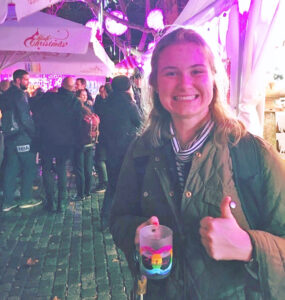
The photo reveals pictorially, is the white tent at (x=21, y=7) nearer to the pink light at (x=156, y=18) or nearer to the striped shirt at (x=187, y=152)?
the striped shirt at (x=187, y=152)

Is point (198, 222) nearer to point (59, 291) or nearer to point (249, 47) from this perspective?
point (249, 47)

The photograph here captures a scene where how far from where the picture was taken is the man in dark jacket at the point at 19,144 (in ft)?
17.5

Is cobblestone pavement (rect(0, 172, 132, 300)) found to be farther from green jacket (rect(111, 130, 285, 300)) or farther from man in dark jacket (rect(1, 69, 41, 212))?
green jacket (rect(111, 130, 285, 300))

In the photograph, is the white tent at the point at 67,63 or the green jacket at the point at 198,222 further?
the white tent at the point at 67,63

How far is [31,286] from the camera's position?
11.5ft

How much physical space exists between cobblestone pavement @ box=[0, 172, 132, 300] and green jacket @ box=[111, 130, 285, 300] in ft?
7.01

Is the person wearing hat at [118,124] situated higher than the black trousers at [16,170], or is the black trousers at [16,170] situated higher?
the person wearing hat at [118,124]

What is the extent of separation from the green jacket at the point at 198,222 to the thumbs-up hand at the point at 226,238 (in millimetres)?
46

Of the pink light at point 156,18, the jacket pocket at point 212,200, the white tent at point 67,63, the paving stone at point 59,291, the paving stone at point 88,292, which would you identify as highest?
the pink light at point 156,18

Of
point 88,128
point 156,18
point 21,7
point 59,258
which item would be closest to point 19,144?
point 88,128

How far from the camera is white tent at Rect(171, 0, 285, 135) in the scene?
2932mm

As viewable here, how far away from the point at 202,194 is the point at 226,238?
0.22 meters

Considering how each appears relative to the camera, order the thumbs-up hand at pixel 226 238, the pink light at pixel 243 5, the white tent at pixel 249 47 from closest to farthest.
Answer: the thumbs-up hand at pixel 226 238
the white tent at pixel 249 47
the pink light at pixel 243 5

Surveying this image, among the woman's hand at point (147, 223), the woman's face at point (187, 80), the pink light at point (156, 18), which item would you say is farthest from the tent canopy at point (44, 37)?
the pink light at point (156, 18)
